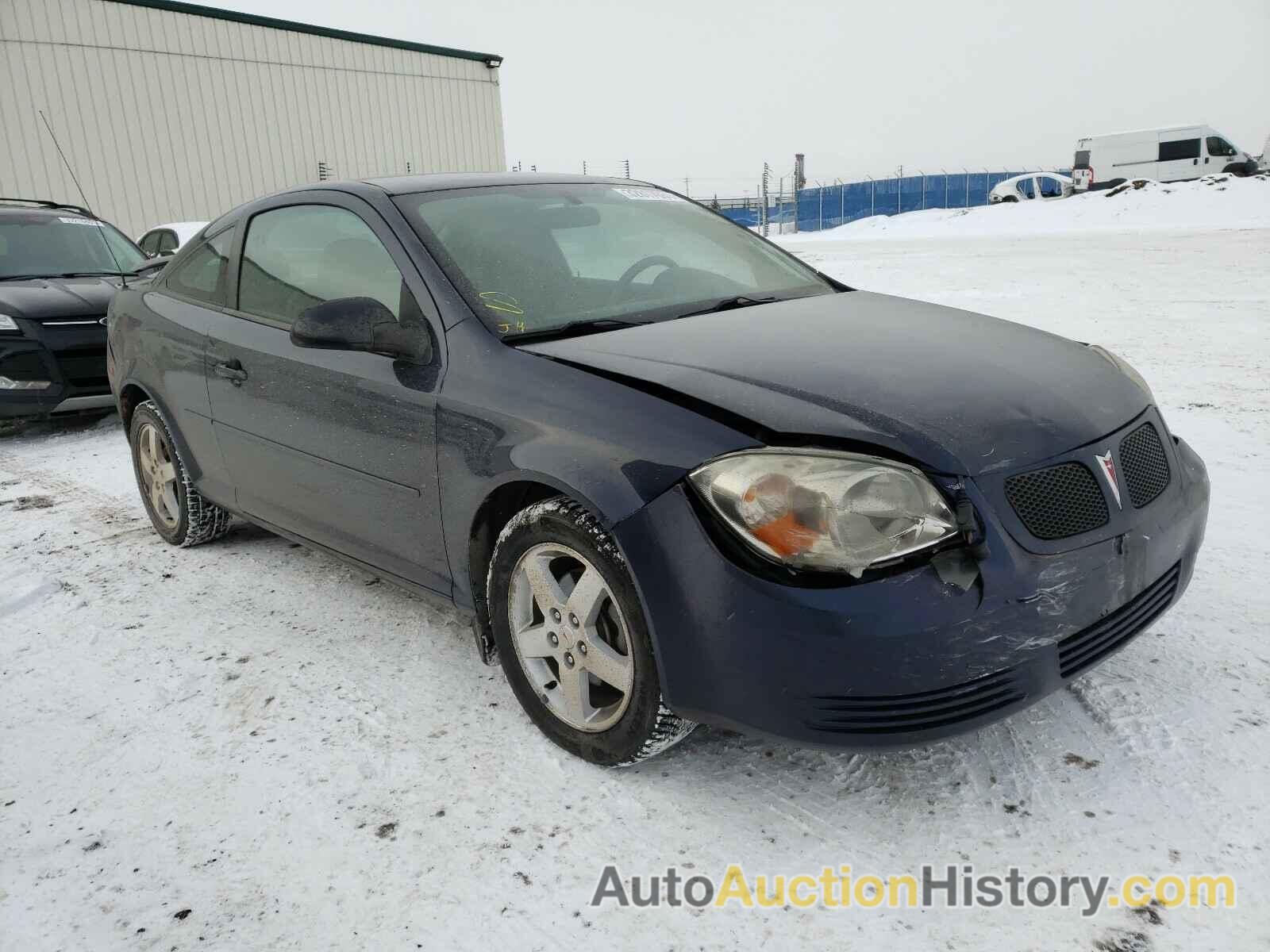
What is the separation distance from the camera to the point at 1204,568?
3.29 metres

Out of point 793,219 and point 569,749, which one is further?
point 793,219

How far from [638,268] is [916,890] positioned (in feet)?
6.53

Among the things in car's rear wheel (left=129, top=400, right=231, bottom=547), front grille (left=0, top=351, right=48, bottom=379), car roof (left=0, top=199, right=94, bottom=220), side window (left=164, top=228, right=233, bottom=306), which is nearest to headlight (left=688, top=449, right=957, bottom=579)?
side window (left=164, top=228, right=233, bottom=306)

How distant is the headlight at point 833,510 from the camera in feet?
6.26

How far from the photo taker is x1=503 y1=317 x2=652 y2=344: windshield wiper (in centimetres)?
255

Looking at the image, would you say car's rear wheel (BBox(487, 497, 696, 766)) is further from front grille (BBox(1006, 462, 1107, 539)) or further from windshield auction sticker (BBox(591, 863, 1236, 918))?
front grille (BBox(1006, 462, 1107, 539))

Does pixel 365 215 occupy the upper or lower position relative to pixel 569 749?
upper

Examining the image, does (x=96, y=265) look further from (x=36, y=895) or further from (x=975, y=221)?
(x=975, y=221)

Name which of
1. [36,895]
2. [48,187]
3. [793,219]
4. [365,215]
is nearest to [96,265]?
[365,215]

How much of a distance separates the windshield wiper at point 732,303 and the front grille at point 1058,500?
114cm

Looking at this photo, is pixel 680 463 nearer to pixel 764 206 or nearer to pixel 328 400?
pixel 328 400

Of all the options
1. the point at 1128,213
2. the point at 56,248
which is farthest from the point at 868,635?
the point at 1128,213

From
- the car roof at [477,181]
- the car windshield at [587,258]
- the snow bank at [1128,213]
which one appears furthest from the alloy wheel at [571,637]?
the snow bank at [1128,213]

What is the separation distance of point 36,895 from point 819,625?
5.70 feet
